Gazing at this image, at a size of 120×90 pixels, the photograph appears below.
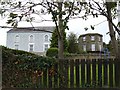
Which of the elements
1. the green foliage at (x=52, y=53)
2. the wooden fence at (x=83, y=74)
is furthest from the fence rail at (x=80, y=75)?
the green foliage at (x=52, y=53)

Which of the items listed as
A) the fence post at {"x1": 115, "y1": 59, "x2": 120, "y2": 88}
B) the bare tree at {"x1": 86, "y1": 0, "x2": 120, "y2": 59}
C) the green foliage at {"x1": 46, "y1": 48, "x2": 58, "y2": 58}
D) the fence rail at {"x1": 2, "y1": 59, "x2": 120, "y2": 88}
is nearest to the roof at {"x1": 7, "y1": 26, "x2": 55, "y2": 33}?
the green foliage at {"x1": 46, "y1": 48, "x2": 58, "y2": 58}

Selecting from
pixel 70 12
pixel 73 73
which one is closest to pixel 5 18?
pixel 70 12

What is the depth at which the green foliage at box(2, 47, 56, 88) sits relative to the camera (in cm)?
414

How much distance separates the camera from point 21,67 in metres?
4.25

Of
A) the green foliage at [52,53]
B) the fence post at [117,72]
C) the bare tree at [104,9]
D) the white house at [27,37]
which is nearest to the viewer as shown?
the bare tree at [104,9]

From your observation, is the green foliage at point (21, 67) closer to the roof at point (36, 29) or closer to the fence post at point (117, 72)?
the roof at point (36, 29)

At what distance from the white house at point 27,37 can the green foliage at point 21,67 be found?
272mm

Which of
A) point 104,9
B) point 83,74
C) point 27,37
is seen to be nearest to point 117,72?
point 83,74

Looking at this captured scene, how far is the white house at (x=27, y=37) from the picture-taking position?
4.28 m

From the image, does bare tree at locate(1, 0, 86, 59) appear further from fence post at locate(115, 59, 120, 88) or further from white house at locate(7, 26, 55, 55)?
fence post at locate(115, 59, 120, 88)

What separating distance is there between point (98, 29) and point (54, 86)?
114cm

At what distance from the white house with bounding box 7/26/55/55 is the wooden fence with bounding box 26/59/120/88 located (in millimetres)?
665

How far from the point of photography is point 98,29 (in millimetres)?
4258

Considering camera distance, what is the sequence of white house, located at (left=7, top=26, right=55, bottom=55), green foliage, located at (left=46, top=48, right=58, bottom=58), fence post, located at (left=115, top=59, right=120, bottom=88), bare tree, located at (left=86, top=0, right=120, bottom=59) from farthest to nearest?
green foliage, located at (left=46, top=48, right=58, bottom=58) < white house, located at (left=7, top=26, right=55, bottom=55) < fence post, located at (left=115, top=59, right=120, bottom=88) < bare tree, located at (left=86, top=0, right=120, bottom=59)
